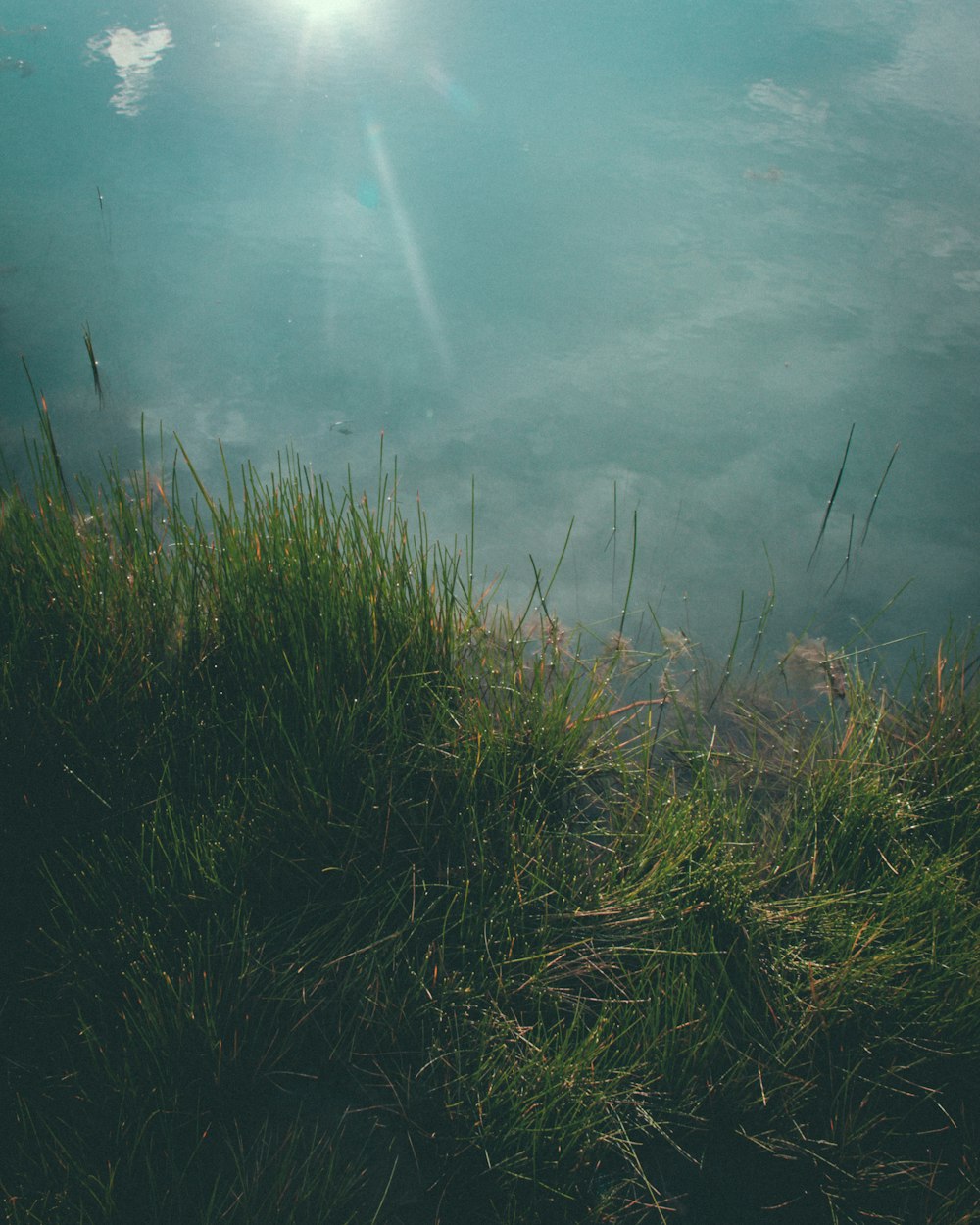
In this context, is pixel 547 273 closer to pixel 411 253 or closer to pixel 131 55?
pixel 411 253

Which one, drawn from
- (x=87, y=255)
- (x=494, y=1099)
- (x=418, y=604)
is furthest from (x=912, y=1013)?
(x=87, y=255)

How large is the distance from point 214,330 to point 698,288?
132cm

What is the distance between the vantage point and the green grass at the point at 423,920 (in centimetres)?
106

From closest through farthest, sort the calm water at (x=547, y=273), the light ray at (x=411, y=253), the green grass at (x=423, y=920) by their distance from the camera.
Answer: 1. the green grass at (x=423, y=920)
2. the calm water at (x=547, y=273)
3. the light ray at (x=411, y=253)

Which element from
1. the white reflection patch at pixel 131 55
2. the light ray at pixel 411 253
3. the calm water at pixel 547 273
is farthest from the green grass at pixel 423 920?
the white reflection patch at pixel 131 55

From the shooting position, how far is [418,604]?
4.98ft

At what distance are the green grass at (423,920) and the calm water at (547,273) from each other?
444 mm

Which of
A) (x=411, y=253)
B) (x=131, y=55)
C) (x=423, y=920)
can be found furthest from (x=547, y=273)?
(x=131, y=55)

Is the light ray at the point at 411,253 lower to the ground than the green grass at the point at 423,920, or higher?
higher

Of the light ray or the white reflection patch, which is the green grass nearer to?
the light ray

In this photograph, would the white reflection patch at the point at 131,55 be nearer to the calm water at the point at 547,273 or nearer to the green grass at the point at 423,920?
the calm water at the point at 547,273

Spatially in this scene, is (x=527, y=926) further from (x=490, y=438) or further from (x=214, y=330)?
(x=214, y=330)

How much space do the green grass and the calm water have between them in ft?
1.46

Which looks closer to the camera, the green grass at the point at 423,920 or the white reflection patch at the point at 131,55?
the green grass at the point at 423,920
